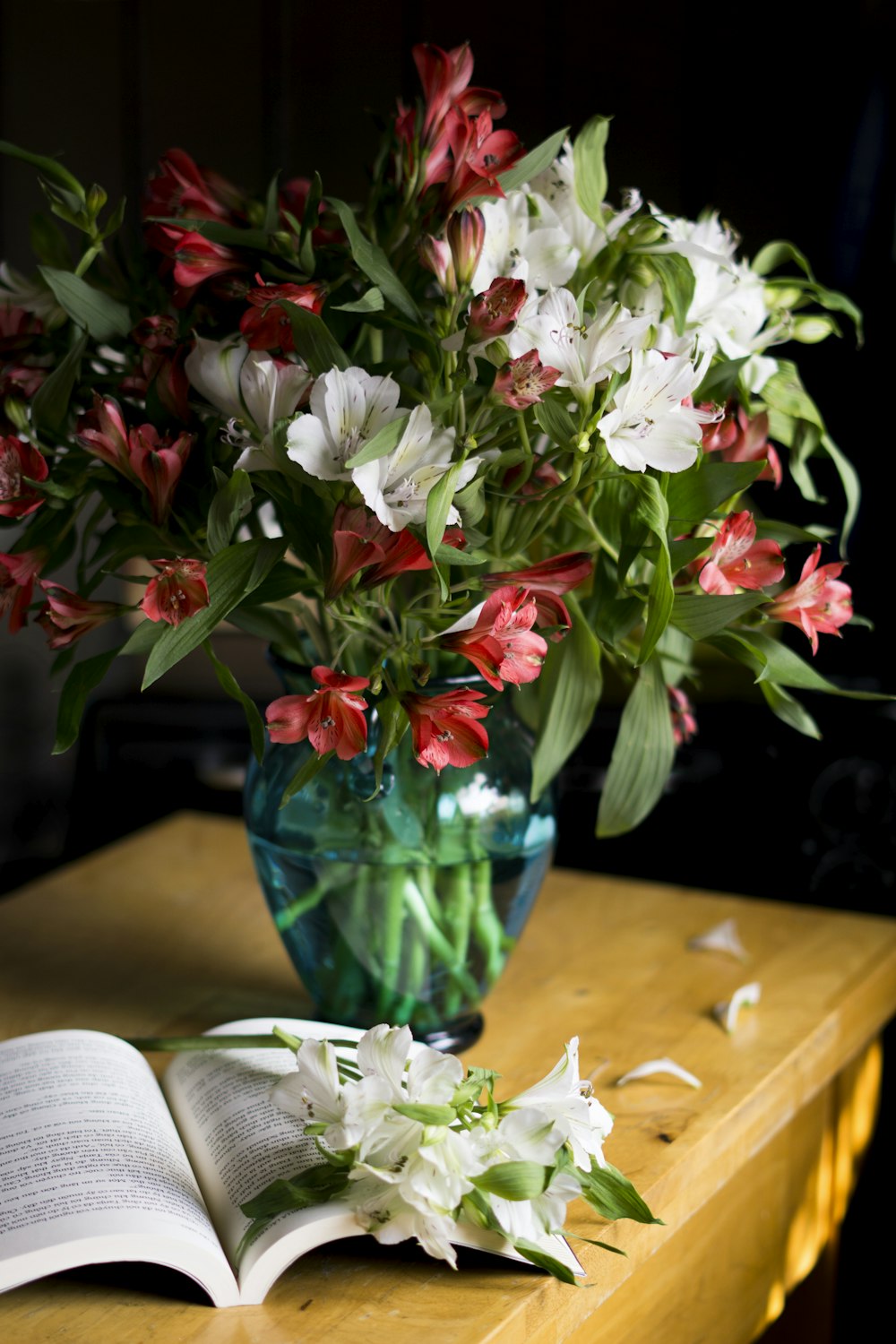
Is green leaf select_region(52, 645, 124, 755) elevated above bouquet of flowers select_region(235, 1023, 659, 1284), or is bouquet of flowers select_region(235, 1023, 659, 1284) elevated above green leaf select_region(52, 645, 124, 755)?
green leaf select_region(52, 645, 124, 755)

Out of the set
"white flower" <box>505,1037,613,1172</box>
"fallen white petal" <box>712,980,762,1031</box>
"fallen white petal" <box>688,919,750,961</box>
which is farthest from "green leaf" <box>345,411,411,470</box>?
"fallen white petal" <box>688,919,750,961</box>

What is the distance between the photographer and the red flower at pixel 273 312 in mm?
729

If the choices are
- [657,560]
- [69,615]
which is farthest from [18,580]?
[657,560]

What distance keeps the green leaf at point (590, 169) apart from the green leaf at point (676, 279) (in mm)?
44

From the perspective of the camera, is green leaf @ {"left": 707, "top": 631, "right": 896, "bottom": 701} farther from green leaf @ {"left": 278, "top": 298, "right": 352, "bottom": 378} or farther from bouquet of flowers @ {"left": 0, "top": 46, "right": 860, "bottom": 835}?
green leaf @ {"left": 278, "top": 298, "right": 352, "bottom": 378}

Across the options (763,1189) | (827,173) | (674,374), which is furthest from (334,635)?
(827,173)

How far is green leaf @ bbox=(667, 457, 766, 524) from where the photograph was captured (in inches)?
31.4

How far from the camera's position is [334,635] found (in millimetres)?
870

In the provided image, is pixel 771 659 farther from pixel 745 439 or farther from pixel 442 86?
pixel 442 86

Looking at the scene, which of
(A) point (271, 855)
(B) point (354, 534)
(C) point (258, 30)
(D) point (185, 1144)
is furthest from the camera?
(C) point (258, 30)

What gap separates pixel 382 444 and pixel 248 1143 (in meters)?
0.40

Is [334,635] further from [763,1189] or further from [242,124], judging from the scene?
[242,124]

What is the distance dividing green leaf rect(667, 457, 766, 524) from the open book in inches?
14.9

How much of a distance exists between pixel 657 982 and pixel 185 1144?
18.0 inches
